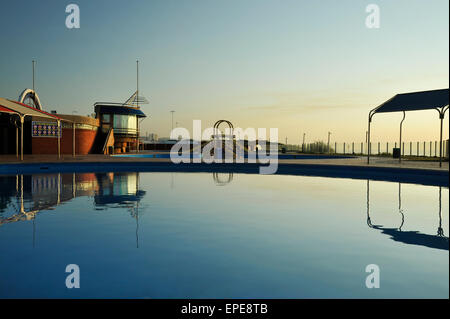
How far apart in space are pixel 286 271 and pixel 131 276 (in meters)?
1.81

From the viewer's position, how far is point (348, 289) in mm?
3312

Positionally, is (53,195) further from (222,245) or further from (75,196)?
(222,245)

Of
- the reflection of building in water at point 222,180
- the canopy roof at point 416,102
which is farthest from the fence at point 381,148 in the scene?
the reflection of building in water at point 222,180

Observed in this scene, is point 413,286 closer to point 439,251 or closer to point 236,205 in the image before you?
point 439,251

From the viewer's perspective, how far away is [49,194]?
8984mm

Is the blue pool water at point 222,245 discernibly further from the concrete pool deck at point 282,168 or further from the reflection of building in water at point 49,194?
the concrete pool deck at point 282,168

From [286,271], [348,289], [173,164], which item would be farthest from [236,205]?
[173,164]

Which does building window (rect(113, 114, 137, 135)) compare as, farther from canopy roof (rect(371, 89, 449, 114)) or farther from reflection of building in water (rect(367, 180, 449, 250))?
reflection of building in water (rect(367, 180, 449, 250))

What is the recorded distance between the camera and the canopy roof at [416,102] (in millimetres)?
15017

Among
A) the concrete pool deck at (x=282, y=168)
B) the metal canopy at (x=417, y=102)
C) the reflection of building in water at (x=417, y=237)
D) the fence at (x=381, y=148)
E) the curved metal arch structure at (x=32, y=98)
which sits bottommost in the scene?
the reflection of building in water at (x=417, y=237)

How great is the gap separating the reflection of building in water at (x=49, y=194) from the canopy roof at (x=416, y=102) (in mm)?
13671

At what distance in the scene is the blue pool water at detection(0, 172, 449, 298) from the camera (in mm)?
3324

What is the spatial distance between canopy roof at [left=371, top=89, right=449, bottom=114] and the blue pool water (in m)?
7.87

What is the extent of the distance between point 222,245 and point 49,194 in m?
6.57
